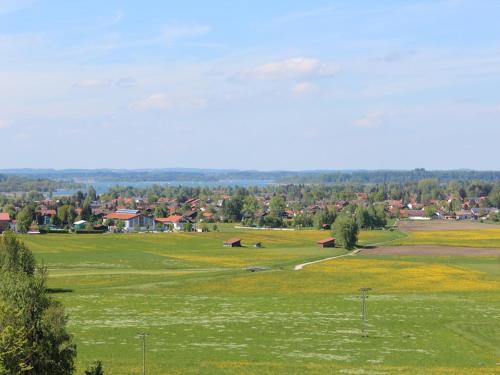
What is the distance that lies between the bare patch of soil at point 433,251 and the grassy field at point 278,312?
722 centimetres

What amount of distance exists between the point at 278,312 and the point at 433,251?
239 feet

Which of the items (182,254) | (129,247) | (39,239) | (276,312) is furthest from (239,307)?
(39,239)

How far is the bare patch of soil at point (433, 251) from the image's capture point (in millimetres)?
138125

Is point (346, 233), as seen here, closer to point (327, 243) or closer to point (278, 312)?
point (327, 243)

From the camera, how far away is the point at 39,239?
154 m

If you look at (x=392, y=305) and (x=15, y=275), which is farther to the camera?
(x=392, y=305)

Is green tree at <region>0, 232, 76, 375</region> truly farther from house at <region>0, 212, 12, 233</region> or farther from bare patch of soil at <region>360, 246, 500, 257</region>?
house at <region>0, 212, 12, 233</region>

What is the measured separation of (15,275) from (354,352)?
88.0 ft

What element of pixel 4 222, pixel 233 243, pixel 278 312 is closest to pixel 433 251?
pixel 233 243

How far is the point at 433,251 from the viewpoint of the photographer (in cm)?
14238

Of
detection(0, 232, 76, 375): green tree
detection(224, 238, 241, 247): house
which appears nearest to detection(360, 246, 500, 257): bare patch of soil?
detection(224, 238, 241, 247): house

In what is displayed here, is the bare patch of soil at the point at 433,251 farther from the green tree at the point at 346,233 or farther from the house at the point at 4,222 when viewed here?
the house at the point at 4,222

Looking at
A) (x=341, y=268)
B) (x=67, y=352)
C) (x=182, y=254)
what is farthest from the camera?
(x=182, y=254)

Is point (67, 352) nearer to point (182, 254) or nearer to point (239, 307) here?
point (239, 307)
